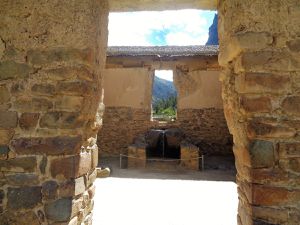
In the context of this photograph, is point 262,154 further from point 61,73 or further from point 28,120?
point 28,120

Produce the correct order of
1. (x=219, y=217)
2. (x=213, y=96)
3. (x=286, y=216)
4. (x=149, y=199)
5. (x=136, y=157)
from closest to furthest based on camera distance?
(x=286, y=216) → (x=219, y=217) → (x=149, y=199) → (x=136, y=157) → (x=213, y=96)

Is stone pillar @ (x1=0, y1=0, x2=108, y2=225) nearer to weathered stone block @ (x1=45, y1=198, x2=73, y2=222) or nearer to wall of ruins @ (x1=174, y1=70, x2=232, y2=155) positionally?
weathered stone block @ (x1=45, y1=198, x2=73, y2=222)

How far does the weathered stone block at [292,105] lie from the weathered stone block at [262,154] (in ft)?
0.93

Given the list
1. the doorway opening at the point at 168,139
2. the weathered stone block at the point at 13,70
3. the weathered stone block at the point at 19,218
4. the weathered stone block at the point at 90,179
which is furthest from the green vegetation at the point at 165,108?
the weathered stone block at the point at 19,218

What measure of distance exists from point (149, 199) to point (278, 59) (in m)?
4.03

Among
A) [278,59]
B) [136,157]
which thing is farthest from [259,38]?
[136,157]

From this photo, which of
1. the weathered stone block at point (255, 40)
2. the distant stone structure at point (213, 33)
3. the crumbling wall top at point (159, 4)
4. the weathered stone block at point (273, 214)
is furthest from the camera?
the distant stone structure at point (213, 33)

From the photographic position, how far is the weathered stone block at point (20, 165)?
232cm

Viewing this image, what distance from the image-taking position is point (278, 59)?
2.12 m

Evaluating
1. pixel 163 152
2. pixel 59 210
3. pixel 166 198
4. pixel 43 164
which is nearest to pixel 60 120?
pixel 43 164

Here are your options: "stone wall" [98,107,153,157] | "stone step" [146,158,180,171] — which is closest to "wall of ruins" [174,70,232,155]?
"stone wall" [98,107,153,157]

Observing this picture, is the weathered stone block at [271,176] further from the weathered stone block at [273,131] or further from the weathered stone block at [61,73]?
the weathered stone block at [61,73]

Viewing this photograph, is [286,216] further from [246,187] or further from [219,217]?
[219,217]

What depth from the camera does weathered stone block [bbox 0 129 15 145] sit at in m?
→ 2.36
